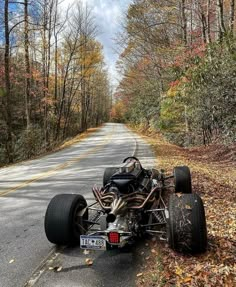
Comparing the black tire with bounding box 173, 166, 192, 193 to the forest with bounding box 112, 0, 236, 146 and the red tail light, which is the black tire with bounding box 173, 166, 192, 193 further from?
the forest with bounding box 112, 0, 236, 146

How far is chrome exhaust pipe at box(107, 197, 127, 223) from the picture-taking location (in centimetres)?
Result: 437

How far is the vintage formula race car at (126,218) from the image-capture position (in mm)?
4035

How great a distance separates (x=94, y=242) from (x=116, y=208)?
23.8 inches

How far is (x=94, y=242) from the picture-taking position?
160 inches

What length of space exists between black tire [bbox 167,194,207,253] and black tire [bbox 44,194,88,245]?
4.78 feet

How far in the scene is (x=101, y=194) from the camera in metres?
5.12

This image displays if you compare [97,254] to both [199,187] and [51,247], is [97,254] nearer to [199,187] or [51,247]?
[51,247]

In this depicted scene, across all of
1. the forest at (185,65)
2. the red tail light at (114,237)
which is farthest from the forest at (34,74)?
the red tail light at (114,237)

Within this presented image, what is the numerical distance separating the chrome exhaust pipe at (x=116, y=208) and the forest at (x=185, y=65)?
9128 millimetres

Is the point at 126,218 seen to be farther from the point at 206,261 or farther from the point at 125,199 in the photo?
the point at 206,261

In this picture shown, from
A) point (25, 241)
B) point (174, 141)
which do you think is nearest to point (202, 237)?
point (25, 241)

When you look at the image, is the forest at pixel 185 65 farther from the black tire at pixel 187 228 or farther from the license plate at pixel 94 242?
the license plate at pixel 94 242

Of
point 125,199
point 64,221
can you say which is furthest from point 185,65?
point 64,221

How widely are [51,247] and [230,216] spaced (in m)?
3.31
